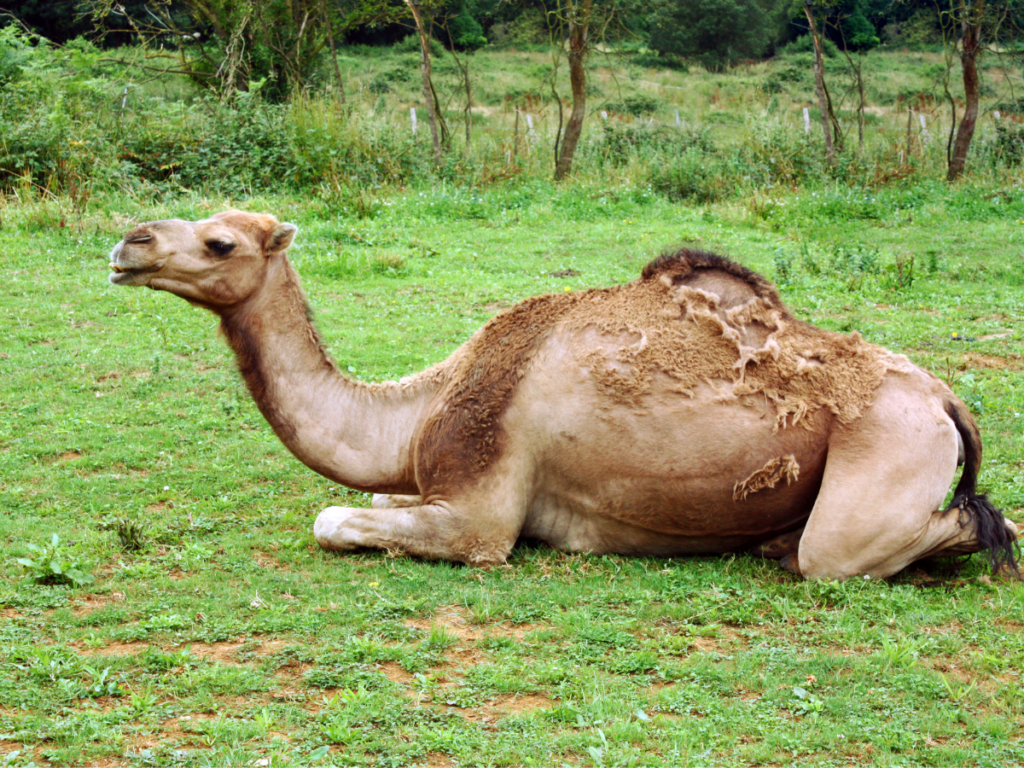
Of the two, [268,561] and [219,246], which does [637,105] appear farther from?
[268,561]

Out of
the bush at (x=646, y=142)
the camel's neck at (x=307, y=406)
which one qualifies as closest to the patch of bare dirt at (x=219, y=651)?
the camel's neck at (x=307, y=406)

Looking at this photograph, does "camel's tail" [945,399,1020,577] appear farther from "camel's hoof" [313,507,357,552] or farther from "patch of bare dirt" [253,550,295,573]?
"patch of bare dirt" [253,550,295,573]

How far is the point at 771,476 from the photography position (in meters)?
5.21

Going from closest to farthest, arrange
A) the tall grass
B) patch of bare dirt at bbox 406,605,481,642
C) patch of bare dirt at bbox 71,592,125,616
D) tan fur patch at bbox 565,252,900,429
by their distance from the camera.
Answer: patch of bare dirt at bbox 406,605,481,642, patch of bare dirt at bbox 71,592,125,616, tan fur patch at bbox 565,252,900,429, the tall grass

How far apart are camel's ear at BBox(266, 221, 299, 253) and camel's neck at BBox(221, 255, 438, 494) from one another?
90 mm

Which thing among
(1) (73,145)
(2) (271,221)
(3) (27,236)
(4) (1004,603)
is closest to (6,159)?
(1) (73,145)

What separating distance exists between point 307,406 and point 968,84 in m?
16.4

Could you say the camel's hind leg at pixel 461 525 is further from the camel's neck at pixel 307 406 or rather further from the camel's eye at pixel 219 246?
the camel's eye at pixel 219 246

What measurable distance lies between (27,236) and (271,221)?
9922mm

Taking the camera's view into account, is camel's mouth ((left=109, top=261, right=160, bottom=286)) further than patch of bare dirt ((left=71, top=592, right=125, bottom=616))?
Yes

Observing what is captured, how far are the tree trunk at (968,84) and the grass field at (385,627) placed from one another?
32.3 feet

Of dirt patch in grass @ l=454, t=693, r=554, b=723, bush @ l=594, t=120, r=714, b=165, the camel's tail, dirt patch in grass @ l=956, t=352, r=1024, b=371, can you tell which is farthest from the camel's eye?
bush @ l=594, t=120, r=714, b=165

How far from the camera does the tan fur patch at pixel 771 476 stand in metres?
→ 5.18

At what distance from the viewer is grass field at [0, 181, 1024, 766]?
3.63m
